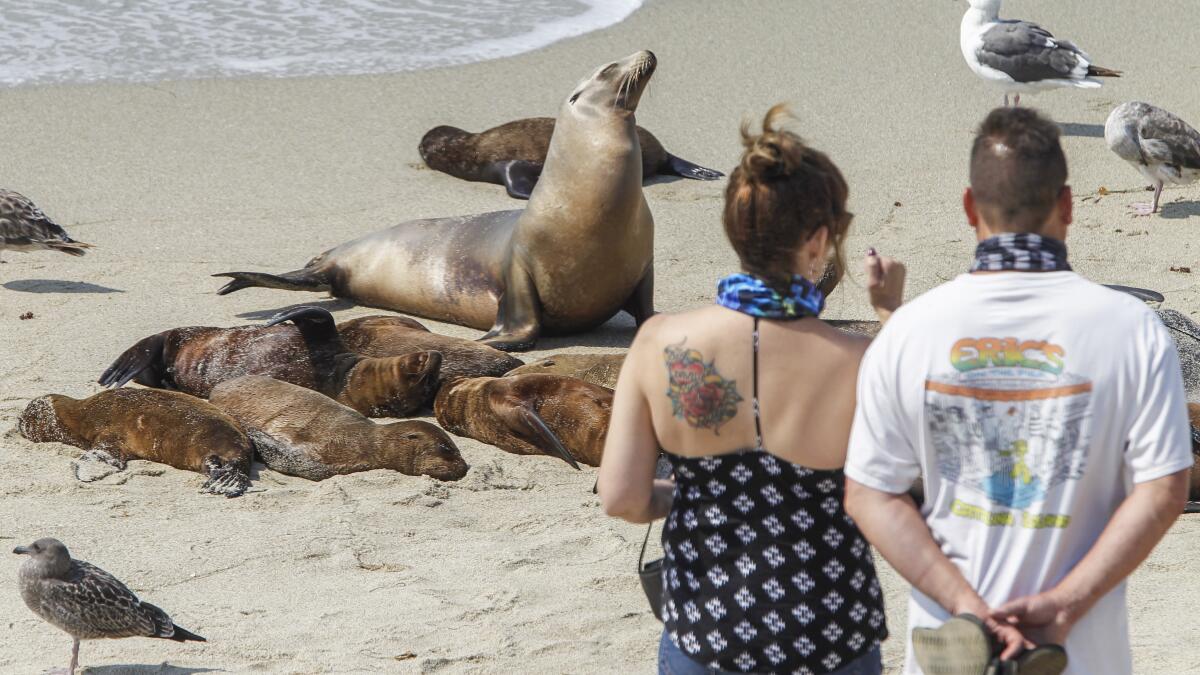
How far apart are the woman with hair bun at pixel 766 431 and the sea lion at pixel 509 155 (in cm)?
684

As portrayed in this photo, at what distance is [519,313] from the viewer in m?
7.06

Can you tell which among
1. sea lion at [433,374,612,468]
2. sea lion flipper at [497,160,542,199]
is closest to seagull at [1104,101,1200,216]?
sea lion flipper at [497,160,542,199]

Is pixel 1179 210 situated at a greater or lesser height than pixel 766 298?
lesser

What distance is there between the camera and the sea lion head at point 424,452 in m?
5.17

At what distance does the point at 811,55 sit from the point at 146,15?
617 centimetres

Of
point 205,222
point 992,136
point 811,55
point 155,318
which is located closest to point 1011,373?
point 992,136

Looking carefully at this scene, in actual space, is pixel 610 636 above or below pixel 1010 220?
below

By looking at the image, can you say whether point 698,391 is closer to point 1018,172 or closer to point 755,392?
point 755,392

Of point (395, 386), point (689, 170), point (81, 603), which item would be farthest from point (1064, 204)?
point (689, 170)

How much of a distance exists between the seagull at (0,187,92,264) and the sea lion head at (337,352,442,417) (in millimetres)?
2324

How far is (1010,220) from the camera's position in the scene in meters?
2.17

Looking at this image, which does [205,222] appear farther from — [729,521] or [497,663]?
[729,521]

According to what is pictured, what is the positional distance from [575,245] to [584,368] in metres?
1.14

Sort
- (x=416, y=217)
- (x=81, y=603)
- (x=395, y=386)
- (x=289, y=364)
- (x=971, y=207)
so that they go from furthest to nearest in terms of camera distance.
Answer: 1. (x=416, y=217)
2. (x=289, y=364)
3. (x=395, y=386)
4. (x=81, y=603)
5. (x=971, y=207)
